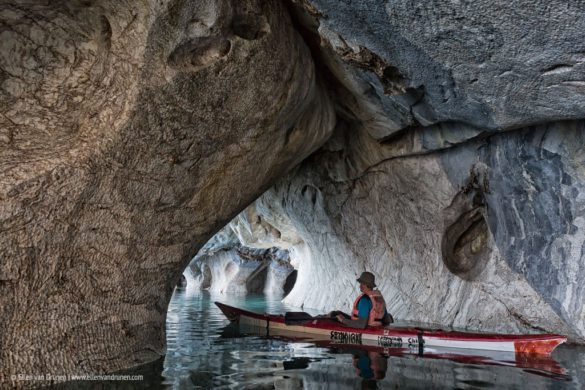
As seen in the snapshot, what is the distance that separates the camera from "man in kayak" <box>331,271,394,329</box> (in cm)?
706

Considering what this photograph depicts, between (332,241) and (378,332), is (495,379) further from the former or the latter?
(332,241)

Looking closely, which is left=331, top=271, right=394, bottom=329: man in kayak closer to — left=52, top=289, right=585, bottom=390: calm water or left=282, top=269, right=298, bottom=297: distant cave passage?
left=52, top=289, right=585, bottom=390: calm water

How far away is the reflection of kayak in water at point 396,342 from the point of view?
524 cm

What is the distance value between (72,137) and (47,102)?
1.40 feet

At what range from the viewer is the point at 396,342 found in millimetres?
6488

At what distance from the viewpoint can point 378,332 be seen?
675 centimetres

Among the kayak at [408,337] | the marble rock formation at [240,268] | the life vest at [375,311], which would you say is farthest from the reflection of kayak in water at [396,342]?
the marble rock formation at [240,268]

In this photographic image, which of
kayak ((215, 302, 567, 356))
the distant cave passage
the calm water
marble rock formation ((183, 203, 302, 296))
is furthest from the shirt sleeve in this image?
the distant cave passage

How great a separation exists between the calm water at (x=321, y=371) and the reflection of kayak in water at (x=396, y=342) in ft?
0.41

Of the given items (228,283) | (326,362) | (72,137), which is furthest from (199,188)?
(228,283)

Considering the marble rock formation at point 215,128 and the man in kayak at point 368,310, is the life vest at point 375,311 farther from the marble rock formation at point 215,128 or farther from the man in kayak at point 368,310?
the marble rock formation at point 215,128

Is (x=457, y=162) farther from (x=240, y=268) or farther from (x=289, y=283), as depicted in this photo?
(x=289, y=283)

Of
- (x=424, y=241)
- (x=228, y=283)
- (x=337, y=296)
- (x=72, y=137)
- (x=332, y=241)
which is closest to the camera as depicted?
(x=72, y=137)

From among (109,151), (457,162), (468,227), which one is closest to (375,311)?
(457,162)
